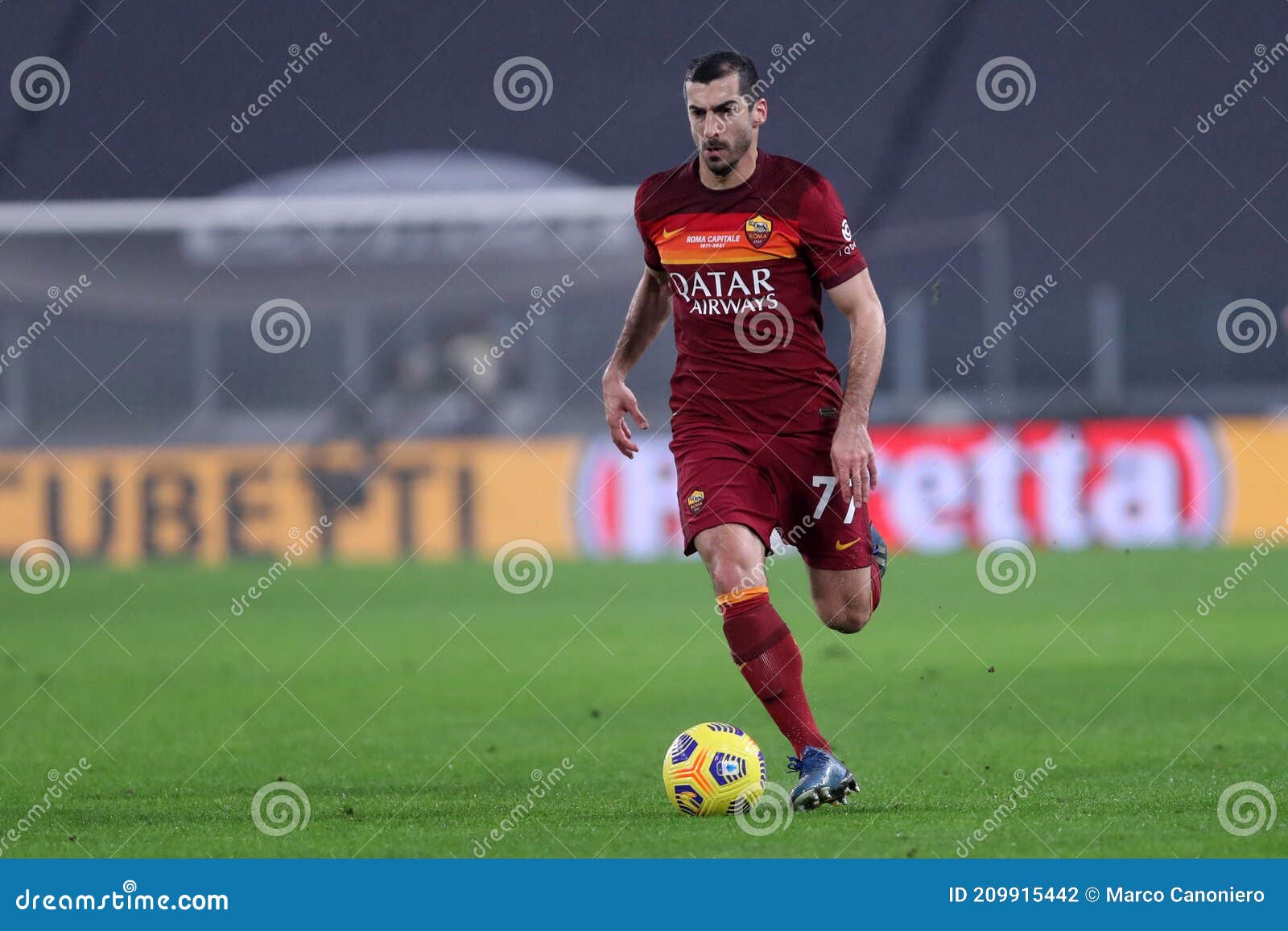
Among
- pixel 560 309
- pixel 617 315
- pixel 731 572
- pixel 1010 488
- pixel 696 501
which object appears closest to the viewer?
pixel 731 572

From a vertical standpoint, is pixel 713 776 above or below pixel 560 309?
below

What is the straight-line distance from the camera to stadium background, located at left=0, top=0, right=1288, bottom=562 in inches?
664

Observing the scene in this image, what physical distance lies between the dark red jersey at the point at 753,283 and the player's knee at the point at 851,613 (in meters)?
0.61

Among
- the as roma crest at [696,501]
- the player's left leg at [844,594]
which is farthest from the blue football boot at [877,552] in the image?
the as roma crest at [696,501]

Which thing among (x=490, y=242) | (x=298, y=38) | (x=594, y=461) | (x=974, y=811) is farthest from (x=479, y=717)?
(x=490, y=242)

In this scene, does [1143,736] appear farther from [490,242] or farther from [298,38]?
[490,242]

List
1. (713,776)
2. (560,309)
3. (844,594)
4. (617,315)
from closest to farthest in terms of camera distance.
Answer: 1. (713,776)
2. (844,594)
3. (617,315)
4. (560,309)

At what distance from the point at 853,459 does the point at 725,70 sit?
4.11 ft

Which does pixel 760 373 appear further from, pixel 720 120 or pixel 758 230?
pixel 720 120

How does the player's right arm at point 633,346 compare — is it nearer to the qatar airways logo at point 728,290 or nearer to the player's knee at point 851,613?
the qatar airways logo at point 728,290

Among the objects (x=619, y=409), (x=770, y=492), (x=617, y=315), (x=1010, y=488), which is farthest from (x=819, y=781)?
(x=617, y=315)

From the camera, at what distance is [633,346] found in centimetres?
582

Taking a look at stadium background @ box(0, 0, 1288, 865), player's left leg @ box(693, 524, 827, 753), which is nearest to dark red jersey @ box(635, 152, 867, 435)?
player's left leg @ box(693, 524, 827, 753)

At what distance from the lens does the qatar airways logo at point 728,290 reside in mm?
5266
